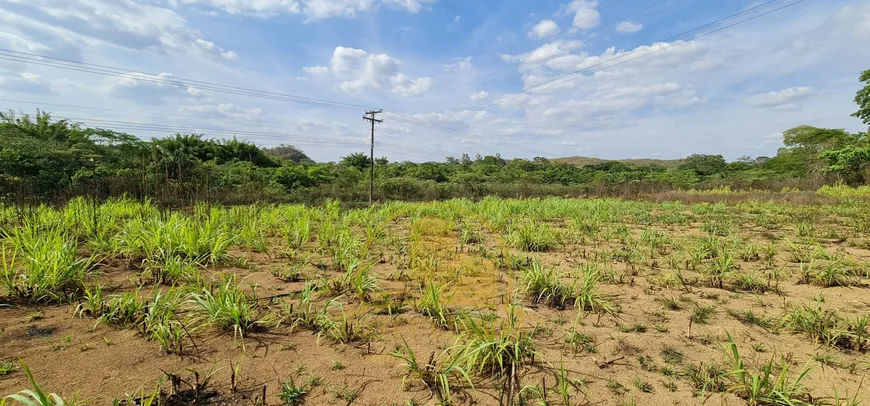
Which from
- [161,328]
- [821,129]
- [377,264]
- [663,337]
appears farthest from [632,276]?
[821,129]

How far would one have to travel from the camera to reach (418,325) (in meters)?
2.75

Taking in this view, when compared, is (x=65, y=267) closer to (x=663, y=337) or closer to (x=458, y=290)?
(x=458, y=290)

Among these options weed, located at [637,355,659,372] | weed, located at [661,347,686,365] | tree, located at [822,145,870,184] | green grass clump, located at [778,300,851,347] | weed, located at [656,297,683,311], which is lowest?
weed, located at [637,355,659,372]

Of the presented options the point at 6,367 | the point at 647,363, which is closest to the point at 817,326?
the point at 647,363

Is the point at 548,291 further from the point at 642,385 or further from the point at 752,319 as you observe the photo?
the point at 752,319

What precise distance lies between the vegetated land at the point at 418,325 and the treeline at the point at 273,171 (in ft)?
8.88

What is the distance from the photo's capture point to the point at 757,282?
357 centimetres

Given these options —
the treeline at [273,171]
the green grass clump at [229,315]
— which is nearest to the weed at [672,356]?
the green grass clump at [229,315]

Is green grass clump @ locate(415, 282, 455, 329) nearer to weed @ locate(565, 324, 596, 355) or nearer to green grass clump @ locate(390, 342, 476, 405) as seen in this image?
green grass clump @ locate(390, 342, 476, 405)

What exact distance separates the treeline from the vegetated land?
271 centimetres

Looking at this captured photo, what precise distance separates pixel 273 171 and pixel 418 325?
2604 centimetres

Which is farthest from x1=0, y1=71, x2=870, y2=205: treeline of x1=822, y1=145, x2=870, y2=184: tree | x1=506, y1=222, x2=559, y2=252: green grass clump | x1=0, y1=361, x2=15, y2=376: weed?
x1=506, y1=222, x2=559, y2=252: green grass clump

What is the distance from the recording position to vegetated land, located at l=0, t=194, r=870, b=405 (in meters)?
1.91

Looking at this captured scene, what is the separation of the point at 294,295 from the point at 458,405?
1.97 metres
